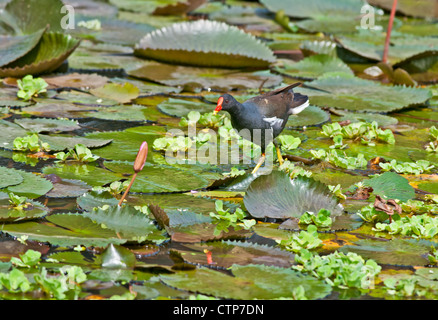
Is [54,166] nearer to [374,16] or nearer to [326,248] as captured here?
[326,248]

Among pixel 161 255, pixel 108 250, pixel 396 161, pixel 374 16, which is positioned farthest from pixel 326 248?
pixel 374 16

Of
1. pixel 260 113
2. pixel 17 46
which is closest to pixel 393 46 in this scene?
pixel 260 113

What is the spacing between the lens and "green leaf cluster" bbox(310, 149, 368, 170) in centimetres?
384

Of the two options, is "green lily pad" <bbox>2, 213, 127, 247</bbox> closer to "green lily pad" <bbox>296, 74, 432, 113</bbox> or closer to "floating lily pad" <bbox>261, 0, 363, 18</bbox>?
"green lily pad" <bbox>296, 74, 432, 113</bbox>

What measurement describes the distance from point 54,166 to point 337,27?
4914 mm

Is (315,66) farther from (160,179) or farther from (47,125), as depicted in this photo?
(160,179)

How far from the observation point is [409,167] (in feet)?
12.4

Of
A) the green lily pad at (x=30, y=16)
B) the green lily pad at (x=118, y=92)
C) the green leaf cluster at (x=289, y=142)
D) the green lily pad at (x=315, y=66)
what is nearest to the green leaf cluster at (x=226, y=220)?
the green leaf cluster at (x=289, y=142)

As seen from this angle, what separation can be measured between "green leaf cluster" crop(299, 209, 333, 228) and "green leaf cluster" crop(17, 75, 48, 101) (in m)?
2.61

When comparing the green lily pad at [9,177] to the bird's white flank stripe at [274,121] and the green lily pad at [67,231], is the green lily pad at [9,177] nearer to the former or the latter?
the green lily pad at [67,231]

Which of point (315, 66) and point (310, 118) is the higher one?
point (315, 66)

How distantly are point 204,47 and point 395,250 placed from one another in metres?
3.43

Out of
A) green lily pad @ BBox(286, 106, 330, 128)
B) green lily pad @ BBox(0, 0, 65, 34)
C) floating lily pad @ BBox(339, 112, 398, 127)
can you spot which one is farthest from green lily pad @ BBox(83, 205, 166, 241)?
green lily pad @ BBox(0, 0, 65, 34)

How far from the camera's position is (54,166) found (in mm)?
3617
